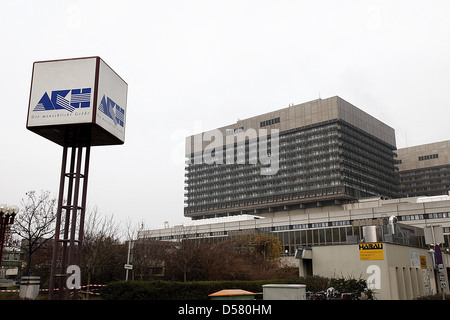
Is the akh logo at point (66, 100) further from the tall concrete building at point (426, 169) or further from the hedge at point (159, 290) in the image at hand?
the tall concrete building at point (426, 169)

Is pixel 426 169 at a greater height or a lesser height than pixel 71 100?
greater

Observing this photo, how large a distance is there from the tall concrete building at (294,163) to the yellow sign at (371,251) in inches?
3173

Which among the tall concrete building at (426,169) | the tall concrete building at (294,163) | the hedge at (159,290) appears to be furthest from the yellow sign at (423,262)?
the tall concrete building at (426,169)

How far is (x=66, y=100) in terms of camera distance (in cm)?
1833

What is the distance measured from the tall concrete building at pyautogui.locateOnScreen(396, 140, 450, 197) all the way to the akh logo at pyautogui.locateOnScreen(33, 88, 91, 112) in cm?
15613

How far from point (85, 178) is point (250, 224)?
262ft

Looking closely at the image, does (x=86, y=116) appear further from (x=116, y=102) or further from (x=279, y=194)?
(x=279, y=194)

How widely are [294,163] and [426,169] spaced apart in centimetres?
7462

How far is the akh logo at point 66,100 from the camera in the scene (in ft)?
59.7

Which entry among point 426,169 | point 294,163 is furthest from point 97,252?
point 426,169

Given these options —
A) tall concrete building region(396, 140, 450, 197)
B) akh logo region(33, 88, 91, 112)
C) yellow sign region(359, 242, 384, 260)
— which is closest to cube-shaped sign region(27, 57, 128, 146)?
akh logo region(33, 88, 91, 112)

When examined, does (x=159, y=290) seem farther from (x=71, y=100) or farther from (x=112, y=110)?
(x=71, y=100)
